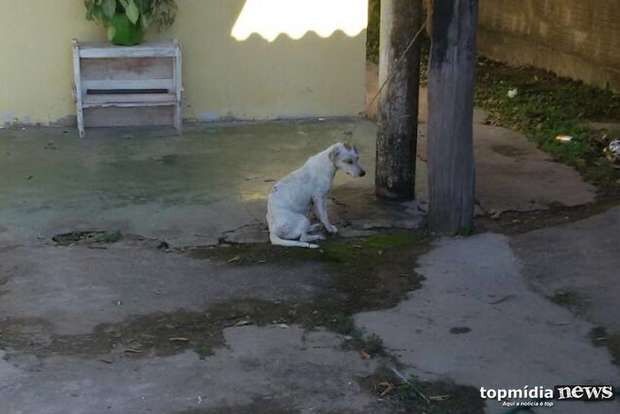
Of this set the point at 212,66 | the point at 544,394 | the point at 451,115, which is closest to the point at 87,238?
the point at 451,115

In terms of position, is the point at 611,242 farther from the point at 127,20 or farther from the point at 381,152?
the point at 127,20

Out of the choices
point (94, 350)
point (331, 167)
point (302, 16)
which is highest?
point (302, 16)

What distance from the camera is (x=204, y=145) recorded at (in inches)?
363

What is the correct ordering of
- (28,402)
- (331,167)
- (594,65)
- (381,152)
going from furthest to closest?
1. (594,65)
2. (381,152)
3. (331,167)
4. (28,402)

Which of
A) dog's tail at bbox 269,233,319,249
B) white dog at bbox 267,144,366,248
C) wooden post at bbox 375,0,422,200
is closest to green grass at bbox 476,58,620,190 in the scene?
wooden post at bbox 375,0,422,200

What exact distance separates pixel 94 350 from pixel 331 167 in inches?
96.0

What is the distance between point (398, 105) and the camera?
24.1 ft

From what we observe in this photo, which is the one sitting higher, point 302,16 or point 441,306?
point 302,16

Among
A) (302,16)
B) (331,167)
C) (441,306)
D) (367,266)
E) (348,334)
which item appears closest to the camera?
(348,334)

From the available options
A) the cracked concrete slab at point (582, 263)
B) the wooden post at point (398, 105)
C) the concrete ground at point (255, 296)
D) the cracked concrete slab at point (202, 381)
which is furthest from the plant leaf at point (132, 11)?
the cracked concrete slab at point (202, 381)

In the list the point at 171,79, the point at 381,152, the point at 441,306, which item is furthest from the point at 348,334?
the point at 171,79

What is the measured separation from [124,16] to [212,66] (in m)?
1.15

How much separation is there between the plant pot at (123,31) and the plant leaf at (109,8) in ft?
0.17

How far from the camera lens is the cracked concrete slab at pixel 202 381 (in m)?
4.29
